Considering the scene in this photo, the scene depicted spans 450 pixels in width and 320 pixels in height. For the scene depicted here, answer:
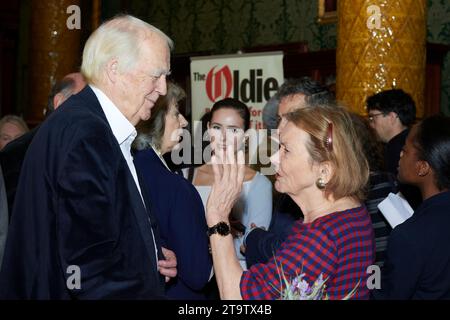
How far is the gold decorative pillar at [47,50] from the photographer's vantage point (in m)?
5.99

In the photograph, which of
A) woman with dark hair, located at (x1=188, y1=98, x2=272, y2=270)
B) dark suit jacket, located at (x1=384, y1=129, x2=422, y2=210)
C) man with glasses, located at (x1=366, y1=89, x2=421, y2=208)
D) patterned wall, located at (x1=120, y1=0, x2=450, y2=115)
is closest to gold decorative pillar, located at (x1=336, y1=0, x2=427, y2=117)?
man with glasses, located at (x1=366, y1=89, x2=421, y2=208)

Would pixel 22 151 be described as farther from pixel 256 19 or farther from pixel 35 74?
pixel 256 19

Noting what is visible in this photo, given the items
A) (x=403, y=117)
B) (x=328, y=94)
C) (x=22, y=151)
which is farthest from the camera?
(x=403, y=117)

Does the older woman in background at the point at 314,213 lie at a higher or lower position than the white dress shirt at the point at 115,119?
lower

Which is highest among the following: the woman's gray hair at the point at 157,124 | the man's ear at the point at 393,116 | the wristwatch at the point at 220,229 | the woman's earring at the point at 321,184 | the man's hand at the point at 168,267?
the woman's gray hair at the point at 157,124

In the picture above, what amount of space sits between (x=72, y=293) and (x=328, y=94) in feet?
5.36

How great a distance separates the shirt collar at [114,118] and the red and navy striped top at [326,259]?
1.76 feet

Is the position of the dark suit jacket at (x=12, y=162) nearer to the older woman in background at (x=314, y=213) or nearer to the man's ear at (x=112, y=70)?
the man's ear at (x=112, y=70)

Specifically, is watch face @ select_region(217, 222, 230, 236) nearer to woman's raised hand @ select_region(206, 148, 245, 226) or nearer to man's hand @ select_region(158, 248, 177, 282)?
woman's raised hand @ select_region(206, 148, 245, 226)

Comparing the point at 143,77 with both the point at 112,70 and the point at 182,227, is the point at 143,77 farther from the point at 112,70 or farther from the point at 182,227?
the point at 182,227

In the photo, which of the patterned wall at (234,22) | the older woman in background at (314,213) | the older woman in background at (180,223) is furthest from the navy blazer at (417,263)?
the patterned wall at (234,22)

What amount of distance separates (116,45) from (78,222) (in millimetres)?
559

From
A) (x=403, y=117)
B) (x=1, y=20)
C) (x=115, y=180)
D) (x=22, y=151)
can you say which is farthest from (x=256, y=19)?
(x=115, y=180)

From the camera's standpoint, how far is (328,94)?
9.44 feet
